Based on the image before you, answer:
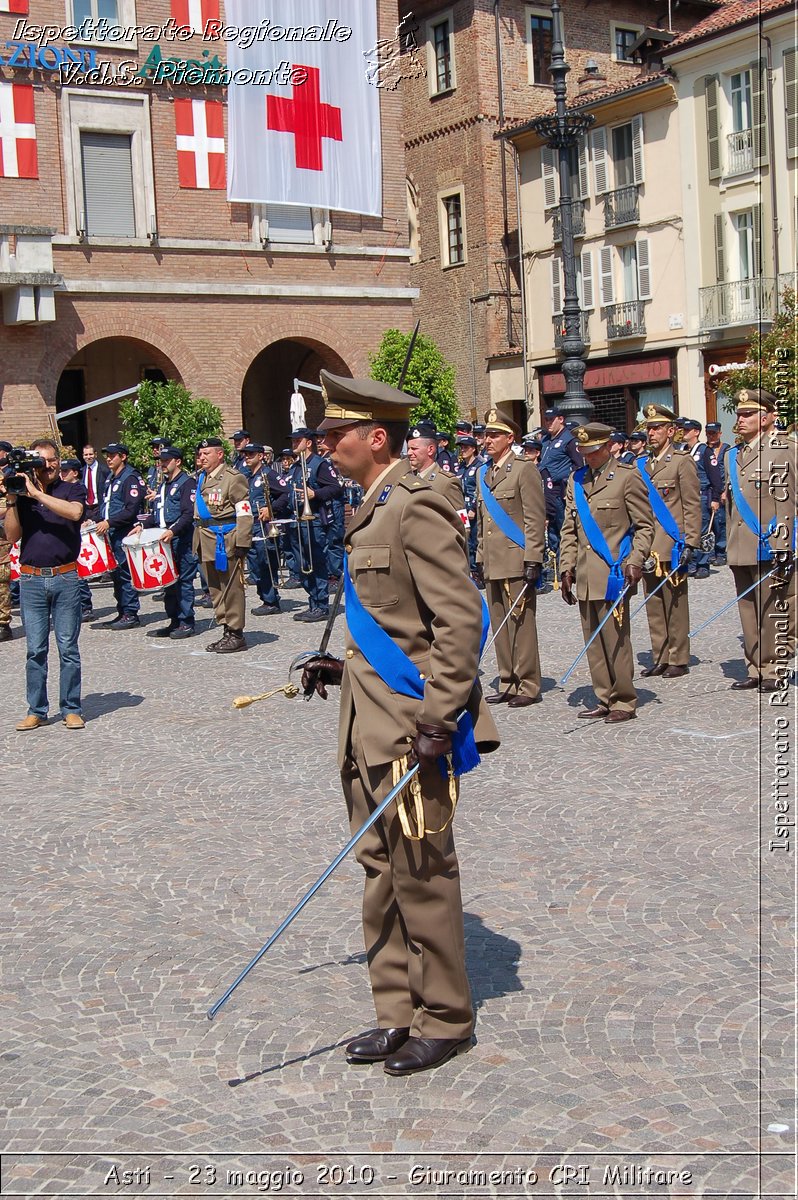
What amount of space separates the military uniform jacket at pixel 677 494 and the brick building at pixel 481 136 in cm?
2694

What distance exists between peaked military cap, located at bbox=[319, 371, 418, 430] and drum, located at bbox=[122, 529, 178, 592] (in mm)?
9911

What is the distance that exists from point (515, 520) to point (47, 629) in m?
3.72

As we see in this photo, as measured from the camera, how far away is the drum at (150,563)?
544 inches

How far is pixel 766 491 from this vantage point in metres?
9.93

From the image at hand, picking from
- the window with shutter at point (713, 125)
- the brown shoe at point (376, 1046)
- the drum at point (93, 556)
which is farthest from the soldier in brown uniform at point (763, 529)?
the window with shutter at point (713, 125)

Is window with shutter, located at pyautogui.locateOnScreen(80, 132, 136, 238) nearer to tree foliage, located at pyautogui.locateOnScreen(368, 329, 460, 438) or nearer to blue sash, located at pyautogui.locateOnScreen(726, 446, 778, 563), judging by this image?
tree foliage, located at pyautogui.locateOnScreen(368, 329, 460, 438)

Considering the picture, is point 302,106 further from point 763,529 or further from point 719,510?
point 763,529

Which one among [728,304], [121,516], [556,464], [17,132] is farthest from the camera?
[728,304]

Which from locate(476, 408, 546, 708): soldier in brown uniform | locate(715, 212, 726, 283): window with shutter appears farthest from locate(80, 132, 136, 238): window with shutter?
locate(476, 408, 546, 708): soldier in brown uniform

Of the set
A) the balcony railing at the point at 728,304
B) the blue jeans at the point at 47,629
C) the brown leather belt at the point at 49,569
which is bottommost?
the blue jeans at the point at 47,629

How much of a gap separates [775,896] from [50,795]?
440cm

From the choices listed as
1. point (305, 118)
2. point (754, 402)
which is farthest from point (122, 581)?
point (305, 118)

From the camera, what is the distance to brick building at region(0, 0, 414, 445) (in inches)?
1037

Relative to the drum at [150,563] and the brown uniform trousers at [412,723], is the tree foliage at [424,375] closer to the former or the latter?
the drum at [150,563]
